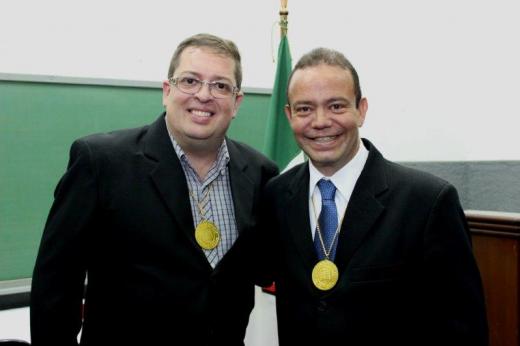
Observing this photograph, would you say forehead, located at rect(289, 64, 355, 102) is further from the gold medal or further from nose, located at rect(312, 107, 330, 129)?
the gold medal

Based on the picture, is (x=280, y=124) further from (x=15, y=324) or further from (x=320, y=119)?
(x=15, y=324)

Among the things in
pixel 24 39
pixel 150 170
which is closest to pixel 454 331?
pixel 150 170

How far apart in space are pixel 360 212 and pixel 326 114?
0.32 metres

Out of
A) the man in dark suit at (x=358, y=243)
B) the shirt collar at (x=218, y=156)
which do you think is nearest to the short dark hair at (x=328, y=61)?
the man in dark suit at (x=358, y=243)

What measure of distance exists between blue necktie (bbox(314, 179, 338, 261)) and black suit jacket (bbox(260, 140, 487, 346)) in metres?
0.04

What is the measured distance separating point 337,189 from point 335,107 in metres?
0.26

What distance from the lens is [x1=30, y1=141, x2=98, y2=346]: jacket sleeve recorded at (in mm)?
1622

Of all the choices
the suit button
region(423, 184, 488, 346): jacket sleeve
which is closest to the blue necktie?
the suit button

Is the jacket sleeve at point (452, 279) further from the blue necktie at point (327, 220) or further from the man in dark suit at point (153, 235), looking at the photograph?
the man in dark suit at point (153, 235)

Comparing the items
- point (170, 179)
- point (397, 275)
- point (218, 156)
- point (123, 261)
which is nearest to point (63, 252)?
point (123, 261)

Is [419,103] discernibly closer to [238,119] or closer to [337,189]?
[238,119]

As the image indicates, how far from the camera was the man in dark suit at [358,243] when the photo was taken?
145 cm

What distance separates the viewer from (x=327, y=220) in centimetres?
161

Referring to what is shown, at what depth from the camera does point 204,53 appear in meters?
1.78
